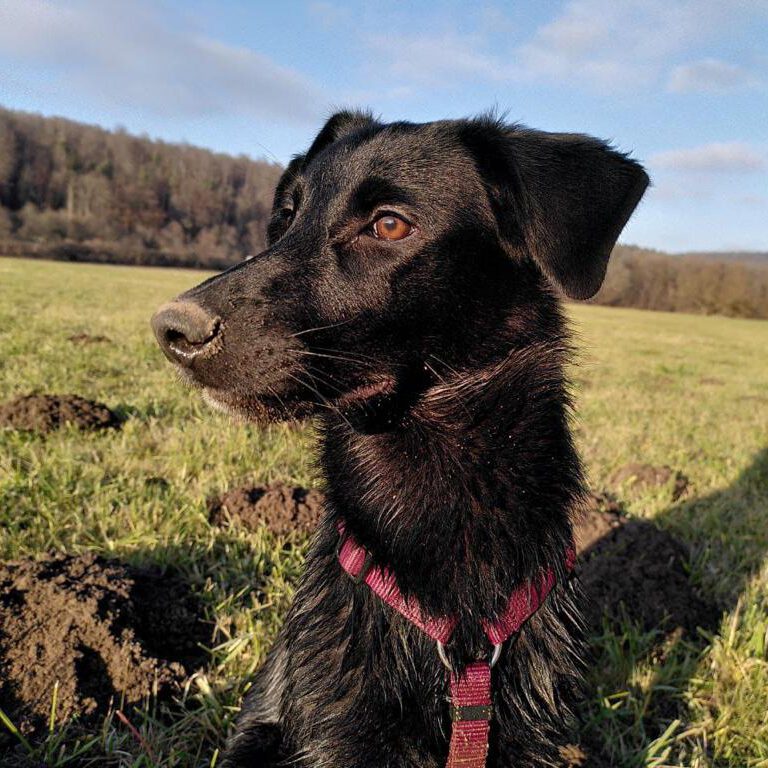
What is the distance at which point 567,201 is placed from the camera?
77.3 inches

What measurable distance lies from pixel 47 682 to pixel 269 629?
0.89 metres

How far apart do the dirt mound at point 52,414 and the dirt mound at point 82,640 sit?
7.30 feet

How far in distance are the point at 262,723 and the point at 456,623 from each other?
795 mm

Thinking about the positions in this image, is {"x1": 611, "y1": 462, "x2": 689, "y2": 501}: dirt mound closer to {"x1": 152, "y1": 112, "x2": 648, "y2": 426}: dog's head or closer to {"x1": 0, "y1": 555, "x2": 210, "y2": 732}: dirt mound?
{"x1": 152, "y1": 112, "x2": 648, "y2": 426}: dog's head

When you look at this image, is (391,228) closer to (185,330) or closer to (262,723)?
(185,330)

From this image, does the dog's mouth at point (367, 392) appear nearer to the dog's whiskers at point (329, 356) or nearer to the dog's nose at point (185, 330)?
the dog's whiskers at point (329, 356)

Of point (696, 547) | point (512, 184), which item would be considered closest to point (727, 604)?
point (696, 547)

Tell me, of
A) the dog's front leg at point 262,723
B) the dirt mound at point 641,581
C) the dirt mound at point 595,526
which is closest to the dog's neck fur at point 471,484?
the dog's front leg at point 262,723

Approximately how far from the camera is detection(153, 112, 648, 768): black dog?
1814mm

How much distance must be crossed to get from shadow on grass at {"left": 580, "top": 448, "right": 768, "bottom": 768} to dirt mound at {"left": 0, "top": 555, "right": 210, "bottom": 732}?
5.57 ft

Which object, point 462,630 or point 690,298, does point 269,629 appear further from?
point 690,298

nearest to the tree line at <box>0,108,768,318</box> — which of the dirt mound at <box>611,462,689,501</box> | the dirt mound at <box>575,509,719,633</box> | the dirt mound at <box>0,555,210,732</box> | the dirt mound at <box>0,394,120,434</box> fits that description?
the dirt mound at <box>611,462,689,501</box>

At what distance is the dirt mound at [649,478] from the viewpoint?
16.1ft

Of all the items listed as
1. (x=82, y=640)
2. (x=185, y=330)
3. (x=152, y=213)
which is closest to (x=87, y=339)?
(x=82, y=640)
